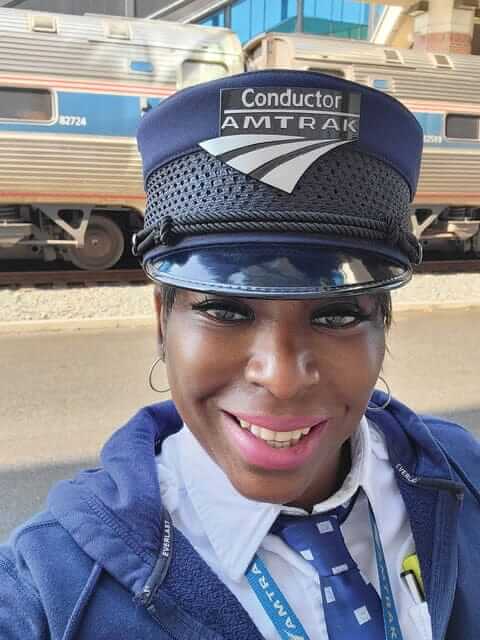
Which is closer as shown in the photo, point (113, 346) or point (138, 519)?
point (138, 519)

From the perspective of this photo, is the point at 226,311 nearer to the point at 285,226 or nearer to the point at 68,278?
the point at 285,226

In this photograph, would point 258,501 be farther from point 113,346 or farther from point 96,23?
point 96,23

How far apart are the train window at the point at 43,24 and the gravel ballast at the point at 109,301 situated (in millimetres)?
3206

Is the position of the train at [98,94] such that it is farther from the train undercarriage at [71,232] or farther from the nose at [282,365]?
the nose at [282,365]

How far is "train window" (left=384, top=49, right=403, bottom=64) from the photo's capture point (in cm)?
930

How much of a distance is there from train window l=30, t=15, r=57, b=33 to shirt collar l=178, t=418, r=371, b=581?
813 cm

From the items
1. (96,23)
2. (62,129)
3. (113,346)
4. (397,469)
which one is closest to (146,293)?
(113,346)

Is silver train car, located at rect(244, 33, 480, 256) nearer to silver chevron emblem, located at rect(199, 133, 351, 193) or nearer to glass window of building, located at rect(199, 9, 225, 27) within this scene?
silver chevron emblem, located at rect(199, 133, 351, 193)

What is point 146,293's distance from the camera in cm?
776

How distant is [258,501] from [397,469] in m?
0.40

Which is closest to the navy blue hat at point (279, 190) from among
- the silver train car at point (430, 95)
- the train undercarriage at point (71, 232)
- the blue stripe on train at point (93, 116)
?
the blue stripe on train at point (93, 116)

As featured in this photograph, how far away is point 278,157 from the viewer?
3.11 ft

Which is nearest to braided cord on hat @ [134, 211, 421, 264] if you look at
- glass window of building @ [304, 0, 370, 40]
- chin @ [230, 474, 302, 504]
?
chin @ [230, 474, 302, 504]

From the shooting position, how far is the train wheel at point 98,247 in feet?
29.3
